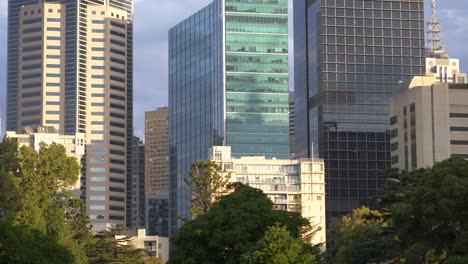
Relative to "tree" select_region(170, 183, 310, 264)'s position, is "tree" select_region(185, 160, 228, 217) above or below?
above

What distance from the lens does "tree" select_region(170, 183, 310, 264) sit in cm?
8825

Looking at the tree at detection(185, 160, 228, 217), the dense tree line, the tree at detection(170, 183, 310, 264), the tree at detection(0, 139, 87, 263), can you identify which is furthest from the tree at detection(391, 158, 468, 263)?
the tree at detection(0, 139, 87, 263)

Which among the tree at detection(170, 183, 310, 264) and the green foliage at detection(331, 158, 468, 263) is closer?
the green foliage at detection(331, 158, 468, 263)

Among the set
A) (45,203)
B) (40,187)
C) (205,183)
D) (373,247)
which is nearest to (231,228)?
(205,183)

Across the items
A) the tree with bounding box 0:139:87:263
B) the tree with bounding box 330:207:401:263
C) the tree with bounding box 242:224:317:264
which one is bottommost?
the tree with bounding box 330:207:401:263

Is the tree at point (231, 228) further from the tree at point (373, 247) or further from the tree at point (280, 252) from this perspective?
the tree at point (373, 247)

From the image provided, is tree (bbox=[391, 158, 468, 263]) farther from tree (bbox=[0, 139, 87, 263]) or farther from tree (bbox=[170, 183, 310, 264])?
tree (bbox=[0, 139, 87, 263])

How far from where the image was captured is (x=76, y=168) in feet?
384

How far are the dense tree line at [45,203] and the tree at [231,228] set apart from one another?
10022 millimetres

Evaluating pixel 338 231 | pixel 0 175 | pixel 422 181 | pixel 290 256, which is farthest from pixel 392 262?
pixel 338 231

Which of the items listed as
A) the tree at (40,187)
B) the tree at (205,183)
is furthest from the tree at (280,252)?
the tree at (205,183)

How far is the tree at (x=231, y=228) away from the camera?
88.2 metres

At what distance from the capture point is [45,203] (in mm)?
109500

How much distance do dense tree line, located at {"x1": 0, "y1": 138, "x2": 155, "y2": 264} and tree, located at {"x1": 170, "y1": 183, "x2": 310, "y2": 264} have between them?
10022 mm
